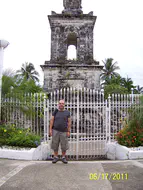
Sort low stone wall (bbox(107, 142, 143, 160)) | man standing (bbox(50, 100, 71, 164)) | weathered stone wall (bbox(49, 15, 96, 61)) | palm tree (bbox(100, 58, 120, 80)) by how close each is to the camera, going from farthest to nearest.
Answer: palm tree (bbox(100, 58, 120, 80)) → weathered stone wall (bbox(49, 15, 96, 61)) → low stone wall (bbox(107, 142, 143, 160)) → man standing (bbox(50, 100, 71, 164))

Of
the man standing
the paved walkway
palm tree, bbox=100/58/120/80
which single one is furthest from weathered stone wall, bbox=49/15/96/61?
palm tree, bbox=100/58/120/80

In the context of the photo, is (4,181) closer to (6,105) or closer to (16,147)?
(16,147)

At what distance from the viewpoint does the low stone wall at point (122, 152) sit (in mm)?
5902

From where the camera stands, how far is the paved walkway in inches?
135

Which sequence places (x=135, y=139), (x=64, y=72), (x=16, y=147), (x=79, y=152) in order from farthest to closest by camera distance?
1. (x=64, y=72)
2. (x=79, y=152)
3. (x=135, y=139)
4. (x=16, y=147)

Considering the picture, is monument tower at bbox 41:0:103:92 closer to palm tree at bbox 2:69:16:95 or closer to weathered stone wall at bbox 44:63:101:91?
weathered stone wall at bbox 44:63:101:91

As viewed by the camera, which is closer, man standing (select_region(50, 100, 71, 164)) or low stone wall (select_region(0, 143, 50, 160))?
man standing (select_region(50, 100, 71, 164))

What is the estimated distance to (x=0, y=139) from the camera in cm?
628

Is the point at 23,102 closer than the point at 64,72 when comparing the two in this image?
Yes

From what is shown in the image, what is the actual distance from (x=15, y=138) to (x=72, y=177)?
2876 millimetres

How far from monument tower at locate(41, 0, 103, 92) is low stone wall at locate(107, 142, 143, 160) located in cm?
502

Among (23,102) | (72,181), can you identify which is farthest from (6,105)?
(72,181)

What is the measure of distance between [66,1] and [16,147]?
1025cm

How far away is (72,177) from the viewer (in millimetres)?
3938
